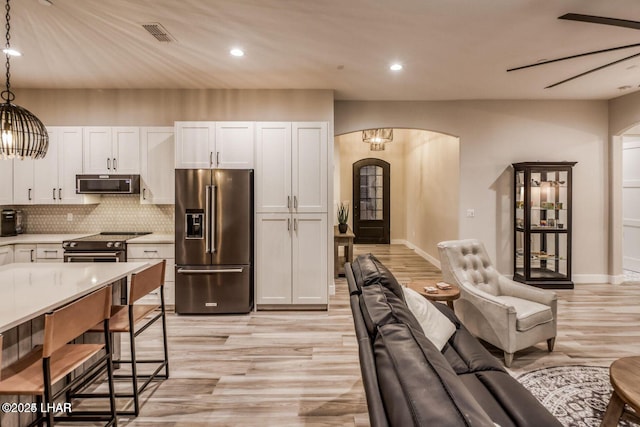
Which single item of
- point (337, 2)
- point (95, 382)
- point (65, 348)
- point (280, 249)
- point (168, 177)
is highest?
point (337, 2)

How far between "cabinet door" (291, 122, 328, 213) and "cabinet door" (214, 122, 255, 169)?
0.56 m

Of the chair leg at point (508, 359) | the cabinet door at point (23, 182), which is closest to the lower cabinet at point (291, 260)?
the chair leg at point (508, 359)

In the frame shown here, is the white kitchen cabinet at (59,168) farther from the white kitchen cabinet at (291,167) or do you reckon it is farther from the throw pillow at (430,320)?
the throw pillow at (430,320)

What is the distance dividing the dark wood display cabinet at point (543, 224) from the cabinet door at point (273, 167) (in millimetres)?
3586

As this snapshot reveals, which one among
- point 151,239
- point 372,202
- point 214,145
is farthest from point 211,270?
point 372,202

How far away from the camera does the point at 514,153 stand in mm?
5613

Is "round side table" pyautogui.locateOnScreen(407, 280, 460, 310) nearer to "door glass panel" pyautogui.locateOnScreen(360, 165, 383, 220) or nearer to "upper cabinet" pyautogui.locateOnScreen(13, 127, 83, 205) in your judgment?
"upper cabinet" pyautogui.locateOnScreen(13, 127, 83, 205)

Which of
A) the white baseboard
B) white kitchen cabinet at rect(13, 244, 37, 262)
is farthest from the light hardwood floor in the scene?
the white baseboard

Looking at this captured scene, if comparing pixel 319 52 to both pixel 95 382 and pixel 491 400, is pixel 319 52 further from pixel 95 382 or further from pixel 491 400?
pixel 95 382

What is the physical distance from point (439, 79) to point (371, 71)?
3.18 feet

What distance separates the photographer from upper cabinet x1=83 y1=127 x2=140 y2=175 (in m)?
4.59

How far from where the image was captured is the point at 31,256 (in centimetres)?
428

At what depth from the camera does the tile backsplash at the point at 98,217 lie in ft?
16.1

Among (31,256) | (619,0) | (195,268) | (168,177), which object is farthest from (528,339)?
(31,256)
